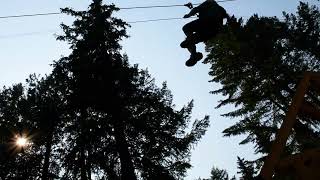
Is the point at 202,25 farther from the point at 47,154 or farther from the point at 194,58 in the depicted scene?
the point at 47,154

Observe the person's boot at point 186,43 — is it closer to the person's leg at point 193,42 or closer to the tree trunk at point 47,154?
the person's leg at point 193,42

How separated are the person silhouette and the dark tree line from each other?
10.6m

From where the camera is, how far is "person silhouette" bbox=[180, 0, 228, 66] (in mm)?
8125

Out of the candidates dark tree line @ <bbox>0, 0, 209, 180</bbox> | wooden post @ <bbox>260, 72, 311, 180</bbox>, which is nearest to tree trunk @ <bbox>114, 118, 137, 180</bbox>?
dark tree line @ <bbox>0, 0, 209, 180</bbox>

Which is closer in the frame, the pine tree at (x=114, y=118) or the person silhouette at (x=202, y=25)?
the person silhouette at (x=202, y=25)

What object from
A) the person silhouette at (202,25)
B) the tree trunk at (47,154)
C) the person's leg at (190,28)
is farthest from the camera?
the tree trunk at (47,154)

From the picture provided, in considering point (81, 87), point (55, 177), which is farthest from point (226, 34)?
point (55, 177)

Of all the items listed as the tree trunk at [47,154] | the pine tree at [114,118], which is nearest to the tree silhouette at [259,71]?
the pine tree at [114,118]

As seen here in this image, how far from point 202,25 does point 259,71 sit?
14220 millimetres

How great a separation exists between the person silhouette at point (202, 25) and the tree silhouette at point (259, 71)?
11992 mm

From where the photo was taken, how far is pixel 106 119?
19.4m

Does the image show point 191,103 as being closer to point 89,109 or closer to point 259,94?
point 259,94

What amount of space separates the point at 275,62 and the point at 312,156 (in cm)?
1694

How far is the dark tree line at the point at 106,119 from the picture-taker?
18.9m
